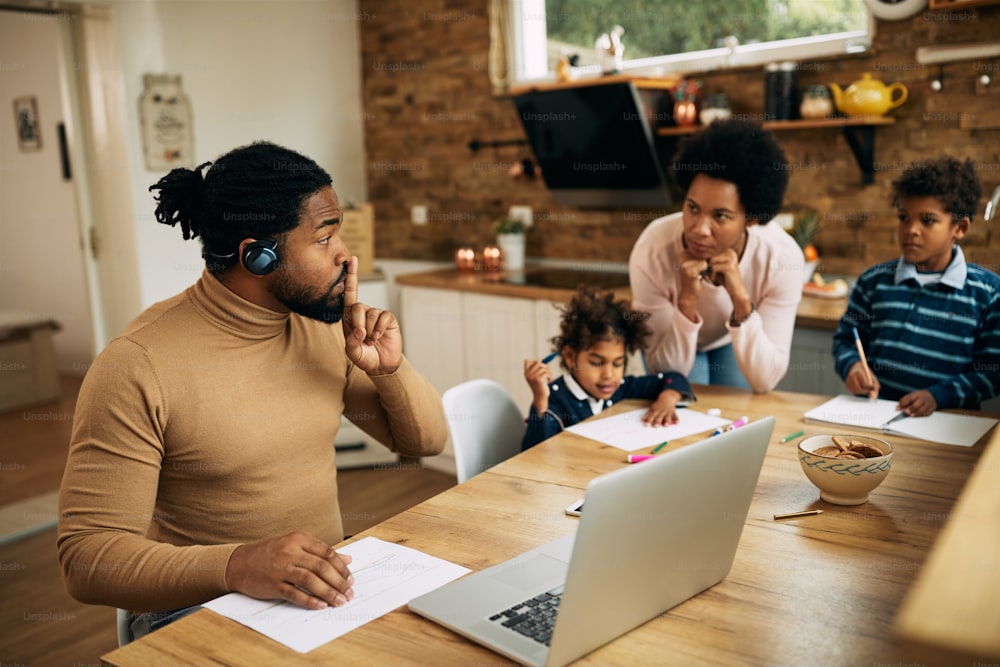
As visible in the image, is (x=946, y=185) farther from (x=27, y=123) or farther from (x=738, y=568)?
(x=27, y=123)

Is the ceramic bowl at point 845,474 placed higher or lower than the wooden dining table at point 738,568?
higher

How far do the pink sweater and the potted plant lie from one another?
1.75 metres

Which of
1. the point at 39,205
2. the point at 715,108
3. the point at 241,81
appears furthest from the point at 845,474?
the point at 39,205

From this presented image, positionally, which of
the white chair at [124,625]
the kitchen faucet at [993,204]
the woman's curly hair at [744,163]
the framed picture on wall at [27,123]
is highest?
the framed picture on wall at [27,123]

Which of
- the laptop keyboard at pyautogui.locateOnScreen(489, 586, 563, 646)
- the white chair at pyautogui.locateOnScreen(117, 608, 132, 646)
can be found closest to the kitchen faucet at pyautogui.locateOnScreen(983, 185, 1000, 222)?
the laptop keyboard at pyautogui.locateOnScreen(489, 586, 563, 646)

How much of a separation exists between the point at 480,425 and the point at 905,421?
91 cm

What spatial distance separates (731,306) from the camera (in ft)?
7.47

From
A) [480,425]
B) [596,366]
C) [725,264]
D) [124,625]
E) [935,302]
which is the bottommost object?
[124,625]

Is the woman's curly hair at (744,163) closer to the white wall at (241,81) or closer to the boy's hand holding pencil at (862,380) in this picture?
the boy's hand holding pencil at (862,380)

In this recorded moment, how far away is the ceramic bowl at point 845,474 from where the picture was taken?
52.6 inches

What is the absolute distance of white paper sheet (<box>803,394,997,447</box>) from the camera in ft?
5.50

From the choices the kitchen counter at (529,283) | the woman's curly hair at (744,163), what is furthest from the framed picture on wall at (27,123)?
the woman's curly hair at (744,163)

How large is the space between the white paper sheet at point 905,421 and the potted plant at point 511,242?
2.23 meters

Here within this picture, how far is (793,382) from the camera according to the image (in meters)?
2.85
